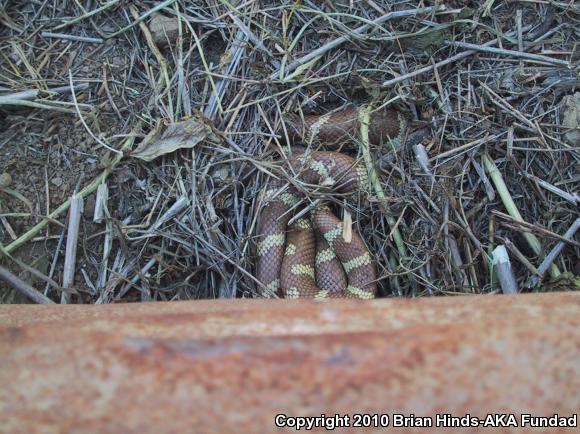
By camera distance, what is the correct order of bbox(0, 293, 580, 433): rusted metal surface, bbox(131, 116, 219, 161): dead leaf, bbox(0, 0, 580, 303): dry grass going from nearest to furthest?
1. bbox(0, 293, 580, 433): rusted metal surface
2. bbox(0, 0, 580, 303): dry grass
3. bbox(131, 116, 219, 161): dead leaf

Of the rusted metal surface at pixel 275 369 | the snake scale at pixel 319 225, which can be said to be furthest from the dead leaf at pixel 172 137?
the rusted metal surface at pixel 275 369

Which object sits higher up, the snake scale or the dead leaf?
the dead leaf

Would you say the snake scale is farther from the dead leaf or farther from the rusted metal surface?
the rusted metal surface

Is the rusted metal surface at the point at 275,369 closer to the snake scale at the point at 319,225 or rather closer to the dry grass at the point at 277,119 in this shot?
the dry grass at the point at 277,119

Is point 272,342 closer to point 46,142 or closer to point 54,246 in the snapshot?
point 54,246

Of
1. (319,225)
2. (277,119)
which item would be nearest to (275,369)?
(319,225)

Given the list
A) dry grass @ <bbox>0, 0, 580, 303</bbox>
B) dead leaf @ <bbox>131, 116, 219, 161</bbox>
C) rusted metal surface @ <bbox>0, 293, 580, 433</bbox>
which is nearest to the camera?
rusted metal surface @ <bbox>0, 293, 580, 433</bbox>

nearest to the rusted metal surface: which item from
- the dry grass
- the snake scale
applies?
the dry grass
